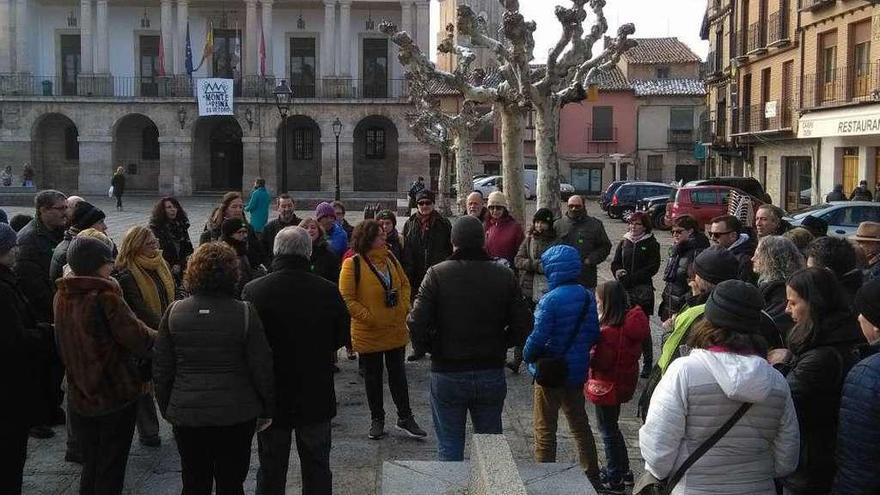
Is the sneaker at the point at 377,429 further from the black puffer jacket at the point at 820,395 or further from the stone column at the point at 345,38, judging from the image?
the stone column at the point at 345,38

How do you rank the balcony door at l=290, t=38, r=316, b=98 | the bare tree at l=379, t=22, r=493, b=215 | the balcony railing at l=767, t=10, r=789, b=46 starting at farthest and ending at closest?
1. the balcony door at l=290, t=38, r=316, b=98
2. the balcony railing at l=767, t=10, r=789, b=46
3. the bare tree at l=379, t=22, r=493, b=215

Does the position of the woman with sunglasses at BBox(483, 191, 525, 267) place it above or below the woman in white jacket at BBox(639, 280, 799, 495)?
above

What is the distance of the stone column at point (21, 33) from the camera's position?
4075 centimetres

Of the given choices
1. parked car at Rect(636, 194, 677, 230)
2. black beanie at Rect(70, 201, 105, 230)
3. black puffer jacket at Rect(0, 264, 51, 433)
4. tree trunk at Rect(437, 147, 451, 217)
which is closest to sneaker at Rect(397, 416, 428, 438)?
black puffer jacket at Rect(0, 264, 51, 433)

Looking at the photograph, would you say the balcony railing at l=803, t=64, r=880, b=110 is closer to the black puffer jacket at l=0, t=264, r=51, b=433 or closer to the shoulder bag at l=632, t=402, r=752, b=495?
the shoulder bag at l=632, t=402, r=752, b=495

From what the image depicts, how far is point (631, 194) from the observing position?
3416cm

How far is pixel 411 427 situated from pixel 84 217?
313cm

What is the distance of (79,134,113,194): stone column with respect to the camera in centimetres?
4097

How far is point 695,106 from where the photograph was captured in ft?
185

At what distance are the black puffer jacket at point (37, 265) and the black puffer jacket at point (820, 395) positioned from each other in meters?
5.37

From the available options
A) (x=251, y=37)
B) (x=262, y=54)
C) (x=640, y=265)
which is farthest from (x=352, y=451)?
(x=251, y=37)

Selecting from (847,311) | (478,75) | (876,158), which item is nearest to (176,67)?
(478,75)

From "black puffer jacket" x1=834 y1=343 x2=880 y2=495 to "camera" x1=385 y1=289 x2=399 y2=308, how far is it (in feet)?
12.6

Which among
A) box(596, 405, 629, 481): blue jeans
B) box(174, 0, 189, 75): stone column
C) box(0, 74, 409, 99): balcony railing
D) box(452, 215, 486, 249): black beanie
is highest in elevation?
box(174, 0, 189, 75): stone column
